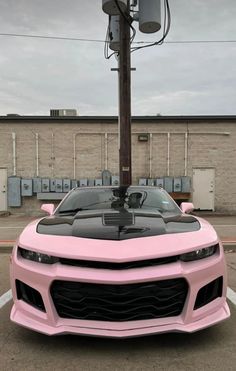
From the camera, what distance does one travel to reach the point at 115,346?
326 centimetres

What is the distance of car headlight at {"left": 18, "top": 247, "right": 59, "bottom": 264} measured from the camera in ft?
10.4

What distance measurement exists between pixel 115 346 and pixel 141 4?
7769 mm

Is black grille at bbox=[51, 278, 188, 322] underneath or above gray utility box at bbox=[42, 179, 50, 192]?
underneath

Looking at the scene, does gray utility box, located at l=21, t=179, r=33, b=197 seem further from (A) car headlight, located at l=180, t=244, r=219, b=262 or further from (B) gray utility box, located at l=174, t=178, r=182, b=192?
(A) car headlight, located at l=180, t=244, r=219, b=262

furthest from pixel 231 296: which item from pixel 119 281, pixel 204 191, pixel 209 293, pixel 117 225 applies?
pixel 204 191

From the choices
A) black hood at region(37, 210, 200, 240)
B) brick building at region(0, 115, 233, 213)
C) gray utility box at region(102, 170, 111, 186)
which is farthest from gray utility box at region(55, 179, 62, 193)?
black hood at region(37, 210, 200, 240)

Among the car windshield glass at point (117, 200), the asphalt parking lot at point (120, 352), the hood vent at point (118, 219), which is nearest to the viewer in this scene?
the asphalt parking lot at point (120, 352)

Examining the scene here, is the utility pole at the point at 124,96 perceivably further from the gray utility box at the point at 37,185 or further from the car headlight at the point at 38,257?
the gray utility box at the point at 37,185

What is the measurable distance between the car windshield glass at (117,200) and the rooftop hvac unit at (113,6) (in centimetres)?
495

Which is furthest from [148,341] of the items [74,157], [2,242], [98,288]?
[74,157]

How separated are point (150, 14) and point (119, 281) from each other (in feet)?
24.1

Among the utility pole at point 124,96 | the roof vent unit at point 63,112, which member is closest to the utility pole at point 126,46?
the utility pole at point 124,96

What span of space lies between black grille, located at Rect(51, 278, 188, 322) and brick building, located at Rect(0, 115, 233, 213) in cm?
1466

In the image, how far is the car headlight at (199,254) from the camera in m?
3.19
